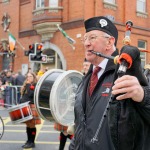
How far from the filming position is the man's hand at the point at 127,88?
4.89 ft

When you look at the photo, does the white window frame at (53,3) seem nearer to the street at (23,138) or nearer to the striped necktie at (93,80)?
the street at (23,138)

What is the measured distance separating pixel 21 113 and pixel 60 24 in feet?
42.2

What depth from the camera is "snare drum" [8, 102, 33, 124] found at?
652 cm

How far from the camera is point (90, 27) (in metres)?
2.47

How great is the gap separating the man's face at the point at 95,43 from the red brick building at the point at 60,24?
1399 cm

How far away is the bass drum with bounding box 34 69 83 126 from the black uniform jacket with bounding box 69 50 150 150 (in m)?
2.63

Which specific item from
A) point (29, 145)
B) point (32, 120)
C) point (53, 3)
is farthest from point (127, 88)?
point (53, 3)

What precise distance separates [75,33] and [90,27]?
1550 cm

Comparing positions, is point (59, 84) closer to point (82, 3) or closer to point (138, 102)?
point (138, 102)

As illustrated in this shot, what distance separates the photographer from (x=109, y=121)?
1.66m

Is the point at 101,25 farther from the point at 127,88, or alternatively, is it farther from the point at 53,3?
the point at 53,3

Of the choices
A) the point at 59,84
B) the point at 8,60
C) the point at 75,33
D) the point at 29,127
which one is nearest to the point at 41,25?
the point at 75,33

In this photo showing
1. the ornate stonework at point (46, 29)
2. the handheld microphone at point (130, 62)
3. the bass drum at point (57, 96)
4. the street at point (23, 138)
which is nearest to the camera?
the handheld microphone at point (130, 62)

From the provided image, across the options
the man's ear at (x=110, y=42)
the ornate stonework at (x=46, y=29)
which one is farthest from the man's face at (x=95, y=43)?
the ornate stonework at (x=46, y=29)
